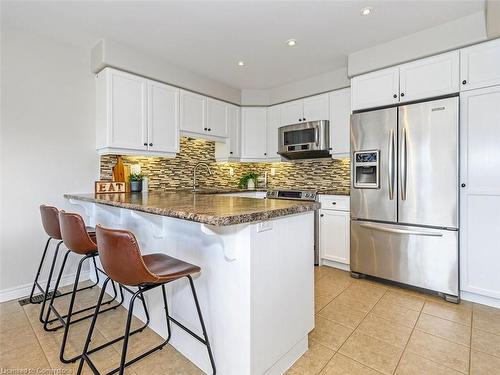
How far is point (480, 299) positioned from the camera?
2420 millimetres

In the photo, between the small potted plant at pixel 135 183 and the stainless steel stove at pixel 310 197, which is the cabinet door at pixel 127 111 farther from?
the stainless steel stove at pixel 310 197

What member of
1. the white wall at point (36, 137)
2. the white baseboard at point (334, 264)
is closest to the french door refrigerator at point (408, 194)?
the white baseboard at point (334, 264)

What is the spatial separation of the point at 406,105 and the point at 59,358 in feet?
11.4

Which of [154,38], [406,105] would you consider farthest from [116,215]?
[406,105]

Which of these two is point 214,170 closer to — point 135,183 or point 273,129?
point 273,129

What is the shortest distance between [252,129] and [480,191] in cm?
296

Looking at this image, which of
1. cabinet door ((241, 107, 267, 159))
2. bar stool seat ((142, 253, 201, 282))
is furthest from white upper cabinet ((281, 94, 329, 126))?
bar stool seat ((142, 253, 201, 282))

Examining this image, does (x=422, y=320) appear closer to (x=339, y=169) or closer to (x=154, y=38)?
(x=339, y=169)

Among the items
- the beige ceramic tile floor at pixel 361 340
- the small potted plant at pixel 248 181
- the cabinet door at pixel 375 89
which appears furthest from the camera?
the small potted plant at pixel 248 181

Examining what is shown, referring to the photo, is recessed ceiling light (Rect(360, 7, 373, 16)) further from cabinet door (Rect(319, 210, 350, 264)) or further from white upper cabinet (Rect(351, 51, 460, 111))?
cabinet door (Rect(319, 210, 350, 264))

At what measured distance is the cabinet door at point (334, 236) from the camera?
327 cm

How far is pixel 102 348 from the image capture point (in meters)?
1.74

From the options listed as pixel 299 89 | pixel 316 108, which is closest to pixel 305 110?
pixel 316 108

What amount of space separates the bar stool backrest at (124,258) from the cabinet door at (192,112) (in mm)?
2463
